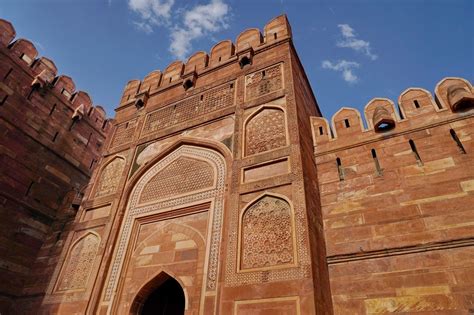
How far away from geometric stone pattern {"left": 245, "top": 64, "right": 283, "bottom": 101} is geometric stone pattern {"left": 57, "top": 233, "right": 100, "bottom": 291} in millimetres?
3956

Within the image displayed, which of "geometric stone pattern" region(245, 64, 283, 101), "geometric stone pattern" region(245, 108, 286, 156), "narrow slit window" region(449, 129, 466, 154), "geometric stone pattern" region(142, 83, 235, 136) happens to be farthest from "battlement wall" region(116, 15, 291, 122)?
"narrow slit window" region(449, 129, 466, 154)

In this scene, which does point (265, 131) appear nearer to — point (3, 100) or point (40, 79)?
point (3, 100)

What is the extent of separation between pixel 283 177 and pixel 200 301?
1956 mm

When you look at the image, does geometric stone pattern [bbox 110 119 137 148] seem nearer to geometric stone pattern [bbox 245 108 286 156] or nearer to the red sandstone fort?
the red sandstone fort

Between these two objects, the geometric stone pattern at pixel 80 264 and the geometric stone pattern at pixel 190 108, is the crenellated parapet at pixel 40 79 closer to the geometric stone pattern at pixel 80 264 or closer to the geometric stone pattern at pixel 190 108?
the geometric stone pattern at pixel 190 108

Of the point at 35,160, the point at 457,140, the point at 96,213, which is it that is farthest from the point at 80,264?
the point at 457,140

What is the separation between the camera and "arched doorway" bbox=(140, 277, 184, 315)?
513 cm

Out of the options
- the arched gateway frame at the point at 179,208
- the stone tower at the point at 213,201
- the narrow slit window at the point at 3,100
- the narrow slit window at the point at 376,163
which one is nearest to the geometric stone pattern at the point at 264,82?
the stone tower at the point at 213,201

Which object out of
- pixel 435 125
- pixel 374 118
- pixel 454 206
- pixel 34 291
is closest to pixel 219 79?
pixel 374 118

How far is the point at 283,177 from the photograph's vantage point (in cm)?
452

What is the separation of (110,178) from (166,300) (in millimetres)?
2882

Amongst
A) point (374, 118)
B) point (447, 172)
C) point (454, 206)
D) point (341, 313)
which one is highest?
point (374, 118)

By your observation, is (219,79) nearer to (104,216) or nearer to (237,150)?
(237,150)

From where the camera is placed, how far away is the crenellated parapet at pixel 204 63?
6.87 m
